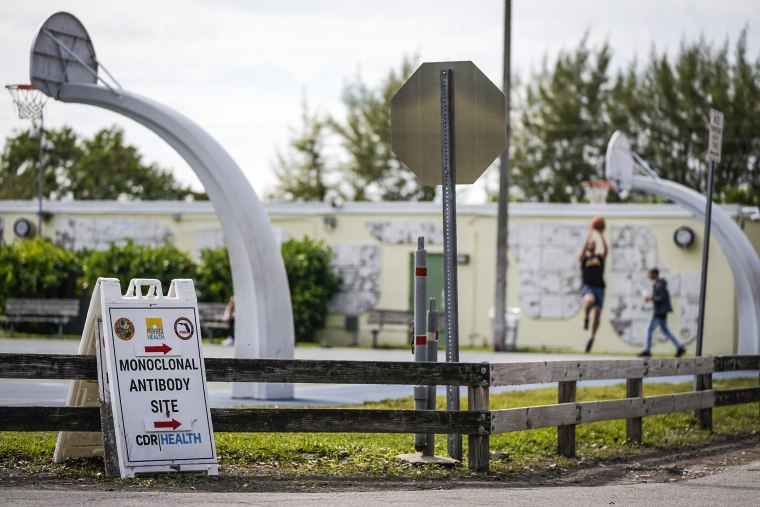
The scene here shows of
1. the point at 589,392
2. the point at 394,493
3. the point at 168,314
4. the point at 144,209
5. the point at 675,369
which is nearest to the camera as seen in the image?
the point at 394,493

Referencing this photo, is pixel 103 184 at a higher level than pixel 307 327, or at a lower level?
higher

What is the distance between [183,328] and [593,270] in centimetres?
1422

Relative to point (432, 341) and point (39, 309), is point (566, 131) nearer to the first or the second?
point (39, 309)

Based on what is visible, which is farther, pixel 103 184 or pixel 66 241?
pixel 103 184

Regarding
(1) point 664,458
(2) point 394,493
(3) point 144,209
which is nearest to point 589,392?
(1) point 664,458

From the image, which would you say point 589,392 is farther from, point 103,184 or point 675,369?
point 103,184

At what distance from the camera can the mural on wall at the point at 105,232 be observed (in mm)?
31531

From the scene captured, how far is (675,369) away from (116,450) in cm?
584

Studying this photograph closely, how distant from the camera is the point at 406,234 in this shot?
29.6m

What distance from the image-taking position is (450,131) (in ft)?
29.9

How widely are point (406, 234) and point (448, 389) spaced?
66.6ft

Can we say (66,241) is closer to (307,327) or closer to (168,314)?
(307,327)

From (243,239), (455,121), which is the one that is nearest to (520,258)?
(243,239)

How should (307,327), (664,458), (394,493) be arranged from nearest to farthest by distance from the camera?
(394,493) < (664,458) < (307,327)
